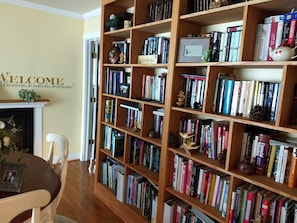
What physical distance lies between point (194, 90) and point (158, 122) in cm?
54

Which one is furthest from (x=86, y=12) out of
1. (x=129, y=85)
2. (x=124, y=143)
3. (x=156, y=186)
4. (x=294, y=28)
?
(x=294, y=28)

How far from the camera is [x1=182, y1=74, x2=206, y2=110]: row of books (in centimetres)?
179

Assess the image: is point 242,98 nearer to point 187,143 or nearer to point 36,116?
point 187,143

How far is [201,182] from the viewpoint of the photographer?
179cm

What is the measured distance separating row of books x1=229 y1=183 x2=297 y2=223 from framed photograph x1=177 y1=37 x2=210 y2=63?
94cm

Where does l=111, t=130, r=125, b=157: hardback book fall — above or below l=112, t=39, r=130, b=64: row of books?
below

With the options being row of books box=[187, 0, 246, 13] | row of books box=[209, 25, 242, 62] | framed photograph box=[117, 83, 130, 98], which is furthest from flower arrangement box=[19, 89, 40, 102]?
row of books box=[209, 25, 242, 62]

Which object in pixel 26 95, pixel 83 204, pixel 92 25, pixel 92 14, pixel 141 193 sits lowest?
pixel 83 204

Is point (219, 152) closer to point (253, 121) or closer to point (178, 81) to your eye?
point (253, 121)

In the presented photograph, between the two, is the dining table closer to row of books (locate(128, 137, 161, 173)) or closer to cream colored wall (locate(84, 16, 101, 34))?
row of books (locate(128, 137, 161, 173))

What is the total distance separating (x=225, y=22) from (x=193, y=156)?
1.03 metres

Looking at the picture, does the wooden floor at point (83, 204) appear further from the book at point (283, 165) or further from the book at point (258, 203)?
the book at point (283, 165)

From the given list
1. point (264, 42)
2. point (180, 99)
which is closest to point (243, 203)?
point (180, 99)

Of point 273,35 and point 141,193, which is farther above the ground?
point 273,35
